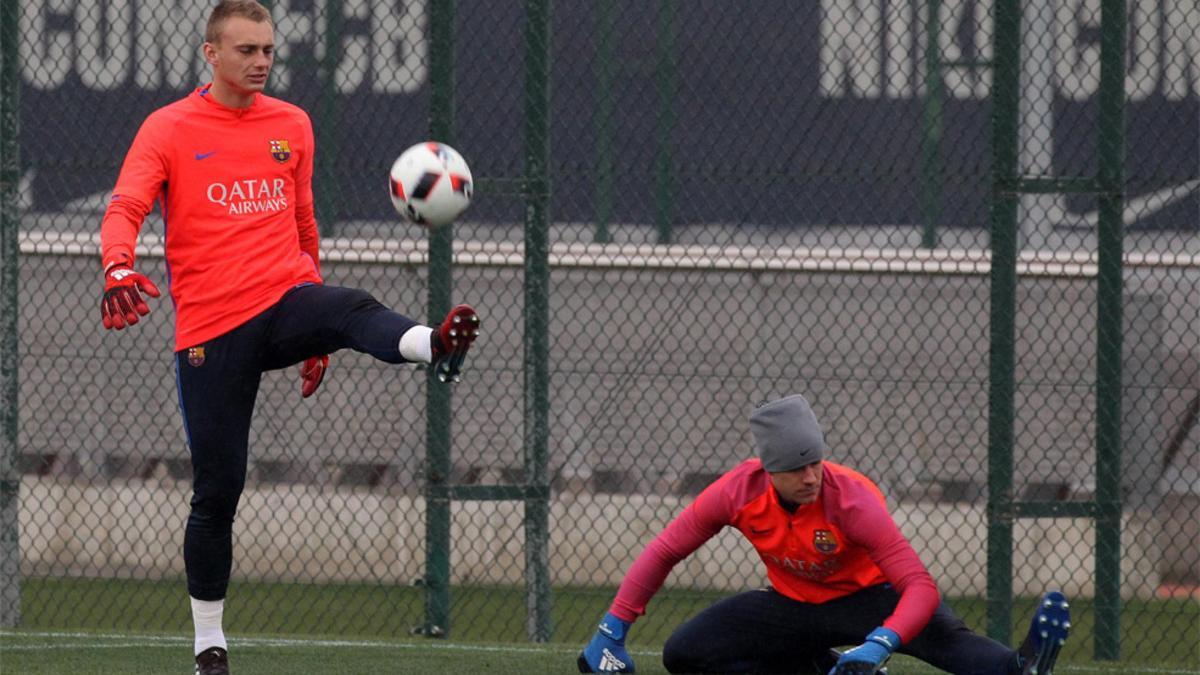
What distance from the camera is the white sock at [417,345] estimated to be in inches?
215

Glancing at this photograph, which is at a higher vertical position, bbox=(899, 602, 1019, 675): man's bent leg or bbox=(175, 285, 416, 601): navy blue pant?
bbox=(175, 285, 416, 601): navy blue pant

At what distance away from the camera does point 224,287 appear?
5.74 m

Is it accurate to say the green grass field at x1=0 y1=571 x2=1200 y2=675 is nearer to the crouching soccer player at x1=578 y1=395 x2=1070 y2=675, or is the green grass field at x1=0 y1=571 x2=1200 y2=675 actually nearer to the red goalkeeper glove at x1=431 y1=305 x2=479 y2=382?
the crouching soccer player at x1=578 y1=395 x2=1070 y2=675

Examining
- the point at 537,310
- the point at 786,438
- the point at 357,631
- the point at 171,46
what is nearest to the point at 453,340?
the point at 786,438

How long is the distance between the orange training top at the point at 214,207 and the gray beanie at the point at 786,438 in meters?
1.54

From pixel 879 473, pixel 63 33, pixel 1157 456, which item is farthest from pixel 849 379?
pixel 63 33

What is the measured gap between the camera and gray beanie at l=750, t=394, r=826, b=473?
5.74 m

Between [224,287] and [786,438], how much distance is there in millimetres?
1784

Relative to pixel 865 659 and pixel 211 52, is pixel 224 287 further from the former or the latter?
pixel 865 659

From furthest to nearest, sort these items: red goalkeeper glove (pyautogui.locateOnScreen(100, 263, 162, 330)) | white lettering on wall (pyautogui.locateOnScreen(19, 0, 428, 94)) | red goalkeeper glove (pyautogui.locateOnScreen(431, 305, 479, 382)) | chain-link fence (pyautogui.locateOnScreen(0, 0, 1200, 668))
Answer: white lettering on wall (pyautogui.locateOnScreen(19, 0, 428, 94))
chain-link fence (pyautogui.locateOnScreen(0, 0, 1200, 668))
red goalkeeper glove (pyautogui.locateOnScreen(431, 305, 479, 382))
red goalkeeper glove (pyautogui.locateOnScreen(100, 263, 162, 330))

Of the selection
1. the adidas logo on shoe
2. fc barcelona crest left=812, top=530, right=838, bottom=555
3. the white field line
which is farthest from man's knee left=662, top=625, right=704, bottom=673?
the white field line

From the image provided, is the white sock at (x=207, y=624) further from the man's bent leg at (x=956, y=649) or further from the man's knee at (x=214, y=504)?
the man's bent leg at (x=956, y=649)

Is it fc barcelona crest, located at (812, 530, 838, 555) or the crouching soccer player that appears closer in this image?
the crouching soccer player

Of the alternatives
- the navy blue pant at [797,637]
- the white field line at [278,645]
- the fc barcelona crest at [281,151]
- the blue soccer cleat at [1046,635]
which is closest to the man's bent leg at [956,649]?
the navy blue pant at [797,637]
